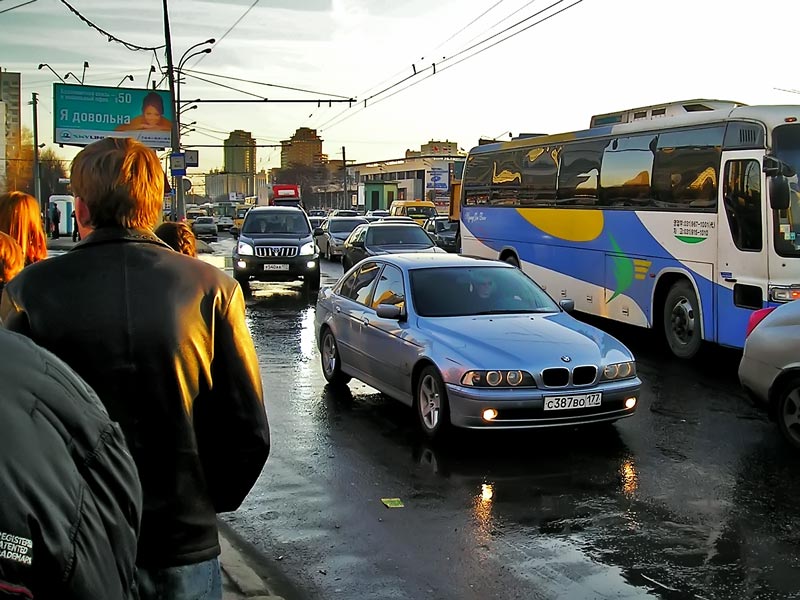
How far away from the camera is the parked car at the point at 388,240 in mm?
21641

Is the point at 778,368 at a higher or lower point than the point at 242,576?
higher

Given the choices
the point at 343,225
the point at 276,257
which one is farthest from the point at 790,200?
the point at 343,225

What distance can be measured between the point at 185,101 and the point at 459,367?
29641mm

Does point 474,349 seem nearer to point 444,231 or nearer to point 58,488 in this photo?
point 58,488

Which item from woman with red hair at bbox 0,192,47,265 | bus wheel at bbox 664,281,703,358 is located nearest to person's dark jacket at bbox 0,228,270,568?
woman with red hair at bbox 0,192,47,265

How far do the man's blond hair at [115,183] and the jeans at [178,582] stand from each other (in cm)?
90

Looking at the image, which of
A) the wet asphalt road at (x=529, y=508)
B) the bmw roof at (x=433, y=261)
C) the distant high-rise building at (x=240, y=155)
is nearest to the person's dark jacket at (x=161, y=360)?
the wet asphalt road at (x=529, y=508)

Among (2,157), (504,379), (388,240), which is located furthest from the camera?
(2,157)

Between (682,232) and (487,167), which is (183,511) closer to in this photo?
(682,232)

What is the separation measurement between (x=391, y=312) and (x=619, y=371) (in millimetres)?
2065

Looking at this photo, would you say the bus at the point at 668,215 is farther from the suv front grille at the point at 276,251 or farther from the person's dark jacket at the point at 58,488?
the person's dark jacket at the point at 58,488

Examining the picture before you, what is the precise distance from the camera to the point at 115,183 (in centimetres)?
232

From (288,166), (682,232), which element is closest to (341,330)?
(682,232)

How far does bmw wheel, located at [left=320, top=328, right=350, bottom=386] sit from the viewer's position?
973 centimetres
